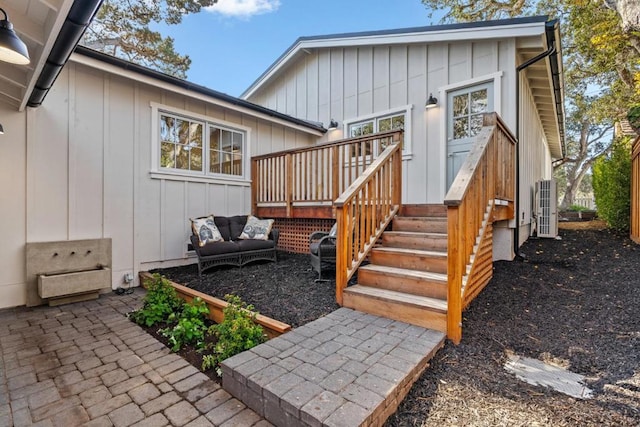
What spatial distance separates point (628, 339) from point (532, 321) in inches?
25.8

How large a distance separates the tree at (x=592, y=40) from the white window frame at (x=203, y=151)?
7534mm

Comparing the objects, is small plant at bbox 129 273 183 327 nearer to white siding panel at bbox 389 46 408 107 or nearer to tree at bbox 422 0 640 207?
white siding panel at bbox 389 46 408 107

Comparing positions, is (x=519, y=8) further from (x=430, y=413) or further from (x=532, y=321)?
(x=430, y=413)

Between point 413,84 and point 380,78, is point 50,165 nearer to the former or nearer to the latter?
point 380,78


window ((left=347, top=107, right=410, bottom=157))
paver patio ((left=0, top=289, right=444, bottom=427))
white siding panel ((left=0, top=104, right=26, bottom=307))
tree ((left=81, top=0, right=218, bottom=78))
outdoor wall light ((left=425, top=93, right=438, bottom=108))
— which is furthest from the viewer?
tree ((left=81, top=0, right=218, bottom=78))

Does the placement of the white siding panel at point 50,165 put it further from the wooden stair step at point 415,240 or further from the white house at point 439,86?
the white house at point 439,86

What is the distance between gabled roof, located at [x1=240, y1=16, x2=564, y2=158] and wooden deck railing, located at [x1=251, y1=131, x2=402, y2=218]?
2.09 metres

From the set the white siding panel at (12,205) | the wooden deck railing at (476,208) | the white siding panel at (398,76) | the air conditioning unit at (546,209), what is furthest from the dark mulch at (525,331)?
the white siding panel at (398,76)

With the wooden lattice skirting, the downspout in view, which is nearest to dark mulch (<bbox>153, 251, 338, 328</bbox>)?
the wooden lattice skirting

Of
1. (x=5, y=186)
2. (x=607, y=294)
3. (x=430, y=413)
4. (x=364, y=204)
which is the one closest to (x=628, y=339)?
(x=607, y=294)

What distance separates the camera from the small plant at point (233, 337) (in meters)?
2.41

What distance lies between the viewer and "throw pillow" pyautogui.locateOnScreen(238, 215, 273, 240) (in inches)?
210

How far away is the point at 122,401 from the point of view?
1.99 m

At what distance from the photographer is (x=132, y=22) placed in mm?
9750
